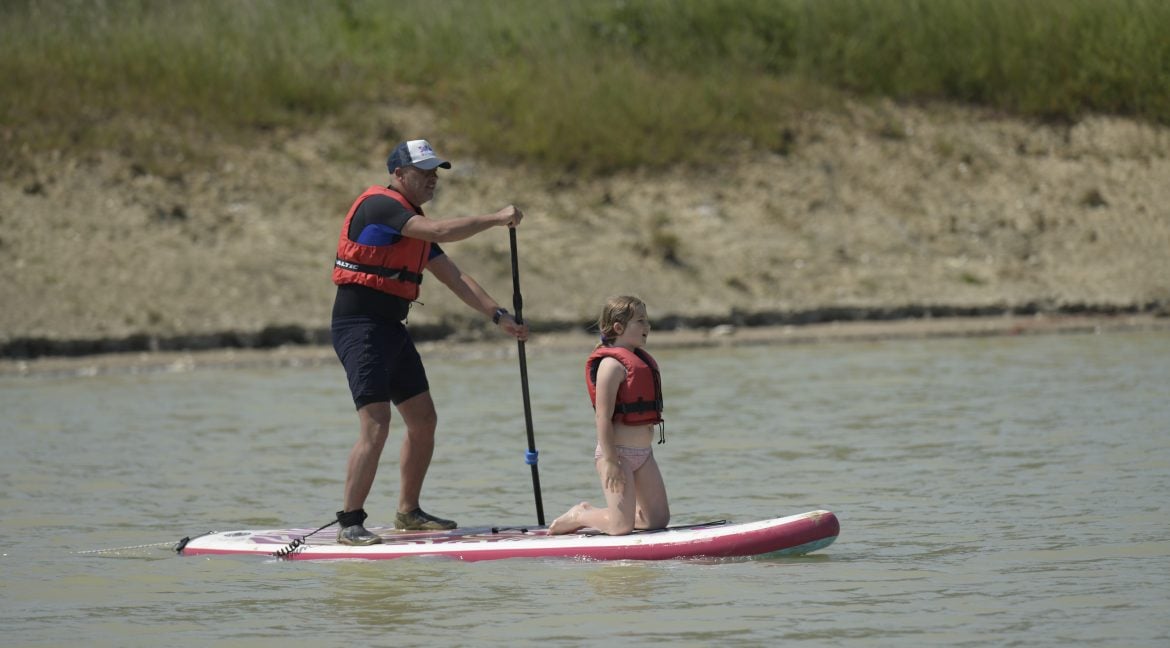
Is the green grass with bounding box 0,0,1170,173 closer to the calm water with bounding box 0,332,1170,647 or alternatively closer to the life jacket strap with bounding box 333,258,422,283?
the calm water with bounding box 0,332,1170,647

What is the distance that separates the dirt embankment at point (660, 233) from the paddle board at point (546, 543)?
10076 millimetres

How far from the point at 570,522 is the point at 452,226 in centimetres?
136

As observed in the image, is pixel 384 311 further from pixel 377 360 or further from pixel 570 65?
pixel 570 65

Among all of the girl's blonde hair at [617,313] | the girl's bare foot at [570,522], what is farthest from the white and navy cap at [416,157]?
the girl's bare foot at [570,522]

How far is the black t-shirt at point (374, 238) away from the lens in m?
7.41

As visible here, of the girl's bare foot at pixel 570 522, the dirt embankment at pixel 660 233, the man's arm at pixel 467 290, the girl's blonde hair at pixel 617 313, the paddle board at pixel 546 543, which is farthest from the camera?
the dirt embankment at pixel 660 233

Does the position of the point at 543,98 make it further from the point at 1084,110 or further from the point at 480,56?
the point at 1084,110

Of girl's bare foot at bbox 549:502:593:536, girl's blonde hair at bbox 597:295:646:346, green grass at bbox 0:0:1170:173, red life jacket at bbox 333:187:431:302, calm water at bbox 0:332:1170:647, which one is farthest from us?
green grass at bbox 0:0:1170:173

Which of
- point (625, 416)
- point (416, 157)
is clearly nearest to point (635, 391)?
point (625, 416)

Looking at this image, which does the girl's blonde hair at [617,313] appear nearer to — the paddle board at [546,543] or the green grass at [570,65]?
the paddle board at [546,543]

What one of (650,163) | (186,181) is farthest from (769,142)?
(186,181)

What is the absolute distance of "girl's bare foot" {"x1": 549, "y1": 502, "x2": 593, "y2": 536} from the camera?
24.3 ft

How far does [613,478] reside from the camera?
714 centimetres

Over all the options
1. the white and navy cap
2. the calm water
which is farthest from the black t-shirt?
the calm water
